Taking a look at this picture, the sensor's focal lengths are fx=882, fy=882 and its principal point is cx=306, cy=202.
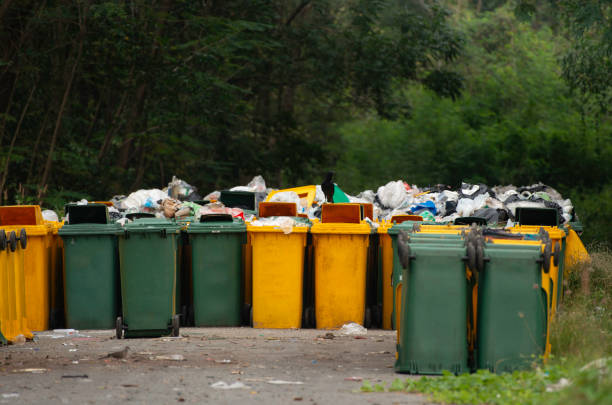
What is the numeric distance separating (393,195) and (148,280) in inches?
214

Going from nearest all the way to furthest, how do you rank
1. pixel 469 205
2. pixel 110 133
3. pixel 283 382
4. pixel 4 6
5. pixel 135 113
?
pixel 283 382 < pixel 469 205 < pixel 4 6 < pixel 110 133 < pixel 135 113

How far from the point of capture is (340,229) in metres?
9.18

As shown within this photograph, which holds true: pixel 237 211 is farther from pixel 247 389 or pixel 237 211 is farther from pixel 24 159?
pixel 24 159

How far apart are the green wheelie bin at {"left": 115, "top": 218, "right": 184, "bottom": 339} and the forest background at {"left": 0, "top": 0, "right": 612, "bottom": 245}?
23.7 feet

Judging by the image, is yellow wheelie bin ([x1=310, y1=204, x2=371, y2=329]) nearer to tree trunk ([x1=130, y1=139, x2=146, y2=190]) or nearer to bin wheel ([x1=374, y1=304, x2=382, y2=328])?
bin wheel ([x1=374, y1=304, x2=382, y2=328])

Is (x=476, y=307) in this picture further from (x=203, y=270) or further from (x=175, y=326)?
(x=203, y=270)

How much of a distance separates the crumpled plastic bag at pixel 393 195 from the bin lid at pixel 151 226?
484 cm

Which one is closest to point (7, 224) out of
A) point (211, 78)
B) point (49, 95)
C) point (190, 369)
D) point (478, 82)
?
point (190, 369)

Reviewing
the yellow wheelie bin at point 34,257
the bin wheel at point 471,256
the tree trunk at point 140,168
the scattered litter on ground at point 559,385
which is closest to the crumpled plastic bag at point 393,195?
the yellow wheelie bin at point 34,257

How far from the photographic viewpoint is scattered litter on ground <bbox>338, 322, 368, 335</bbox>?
29.6 feet

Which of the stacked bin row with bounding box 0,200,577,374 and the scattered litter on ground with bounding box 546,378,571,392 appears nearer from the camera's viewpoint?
the scattered litter on ground with bounding box 546,378,571,392

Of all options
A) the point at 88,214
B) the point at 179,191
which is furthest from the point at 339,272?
the point at 179,191

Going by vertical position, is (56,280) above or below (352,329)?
above

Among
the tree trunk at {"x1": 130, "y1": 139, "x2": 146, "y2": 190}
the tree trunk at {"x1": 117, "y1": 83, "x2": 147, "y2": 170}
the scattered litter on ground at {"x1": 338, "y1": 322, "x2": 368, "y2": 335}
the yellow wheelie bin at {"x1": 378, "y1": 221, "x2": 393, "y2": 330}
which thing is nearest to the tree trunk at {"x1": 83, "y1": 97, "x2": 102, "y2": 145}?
the tree trunk at {"x1": 117, "y1": 83, "x2": 147, "y2": 170}
